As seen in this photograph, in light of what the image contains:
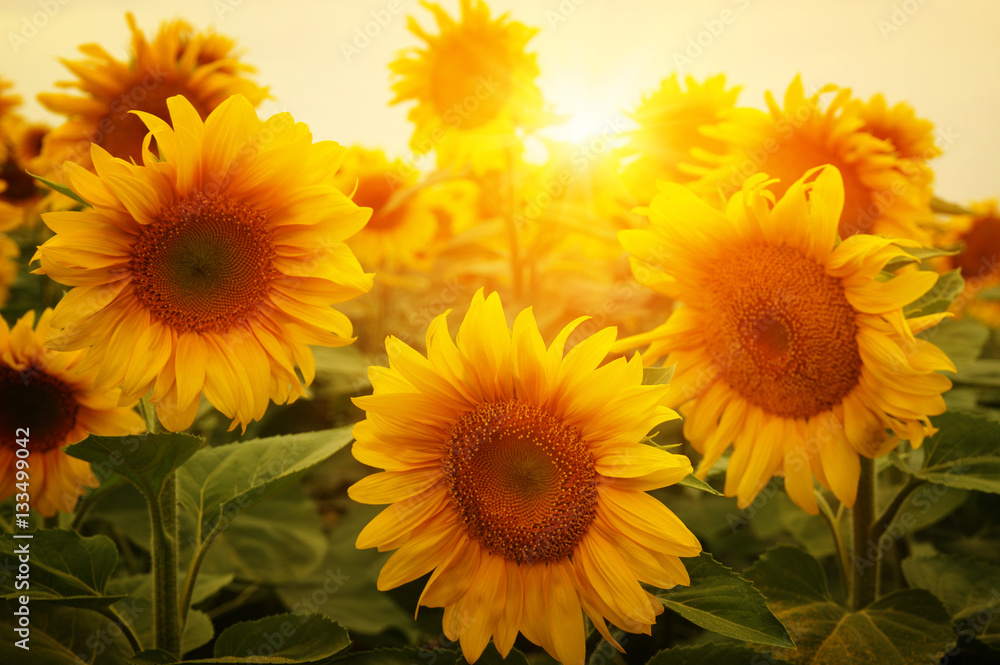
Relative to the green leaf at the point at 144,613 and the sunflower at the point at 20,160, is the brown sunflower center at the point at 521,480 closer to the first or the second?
the green leaf at the point at 144,613

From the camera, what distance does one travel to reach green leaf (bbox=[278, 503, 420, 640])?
244 cm

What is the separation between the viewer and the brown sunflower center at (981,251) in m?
3.95

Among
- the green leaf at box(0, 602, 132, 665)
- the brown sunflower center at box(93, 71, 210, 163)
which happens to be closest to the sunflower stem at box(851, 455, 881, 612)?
the green leaf at box(0, 602, 132, 665)

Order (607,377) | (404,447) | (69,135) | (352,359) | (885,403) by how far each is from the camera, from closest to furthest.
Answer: (607,377) < (404,447) < (885,403) < (69,135) < (352,359)

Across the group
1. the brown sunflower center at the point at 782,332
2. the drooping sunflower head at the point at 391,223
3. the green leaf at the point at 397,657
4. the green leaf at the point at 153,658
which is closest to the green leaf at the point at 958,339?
the brown sunflower center at the point at 782,332

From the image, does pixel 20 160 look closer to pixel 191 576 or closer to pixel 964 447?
pixel 191 576

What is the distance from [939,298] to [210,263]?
161cm

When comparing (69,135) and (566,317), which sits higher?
(69,135)

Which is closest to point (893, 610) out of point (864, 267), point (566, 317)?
point (864, 267)

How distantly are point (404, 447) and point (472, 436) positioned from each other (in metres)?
0.13

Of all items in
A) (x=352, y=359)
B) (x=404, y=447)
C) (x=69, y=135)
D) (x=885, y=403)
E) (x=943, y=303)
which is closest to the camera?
(x=404, y=447)

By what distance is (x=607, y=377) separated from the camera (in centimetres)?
121

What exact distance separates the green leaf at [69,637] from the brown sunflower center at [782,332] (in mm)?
1590

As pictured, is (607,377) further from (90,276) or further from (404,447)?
(90,276)
